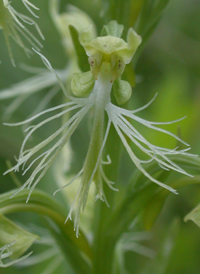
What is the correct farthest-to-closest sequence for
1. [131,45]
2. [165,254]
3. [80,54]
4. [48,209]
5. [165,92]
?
1. [165,92]
2. [165,254]
3. [48,209]
4. [80,54]
5. [131,45]

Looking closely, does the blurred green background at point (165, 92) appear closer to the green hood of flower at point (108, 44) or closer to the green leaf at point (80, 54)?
the green leaf at point (80, 54)

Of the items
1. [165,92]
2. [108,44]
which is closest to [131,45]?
[108,44]

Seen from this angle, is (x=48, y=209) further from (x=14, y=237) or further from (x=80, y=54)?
(x=80, y=54)

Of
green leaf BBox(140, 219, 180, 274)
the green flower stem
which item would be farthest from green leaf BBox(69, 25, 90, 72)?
green leaf BBox(140, 219, 180, 274)

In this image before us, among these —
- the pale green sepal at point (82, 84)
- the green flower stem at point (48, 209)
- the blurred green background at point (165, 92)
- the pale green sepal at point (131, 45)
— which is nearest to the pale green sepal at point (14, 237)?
the green flower stem at point (48, 209)

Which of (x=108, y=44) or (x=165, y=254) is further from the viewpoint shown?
(x=165, y=254)

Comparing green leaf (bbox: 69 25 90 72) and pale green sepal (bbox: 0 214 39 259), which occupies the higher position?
green leaf (bbox: 69 25 90 72)

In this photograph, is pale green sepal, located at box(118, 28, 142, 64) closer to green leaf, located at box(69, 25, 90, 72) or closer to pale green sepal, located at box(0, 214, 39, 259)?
green leaf, located at box(69, 25, 90, 72)

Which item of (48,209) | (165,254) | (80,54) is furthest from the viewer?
(165,254)
